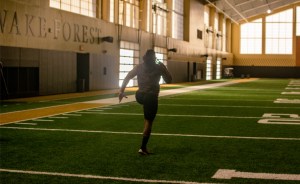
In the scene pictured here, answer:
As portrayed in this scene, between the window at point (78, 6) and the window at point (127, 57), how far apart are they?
4.03 m

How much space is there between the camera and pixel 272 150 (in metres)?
8.34

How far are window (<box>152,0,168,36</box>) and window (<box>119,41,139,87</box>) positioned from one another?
484 centimetres

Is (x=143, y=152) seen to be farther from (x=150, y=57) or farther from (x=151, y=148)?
(x=150, y=57)

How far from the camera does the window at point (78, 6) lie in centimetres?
2397

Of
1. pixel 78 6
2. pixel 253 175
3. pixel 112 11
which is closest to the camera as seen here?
pixel 253 175

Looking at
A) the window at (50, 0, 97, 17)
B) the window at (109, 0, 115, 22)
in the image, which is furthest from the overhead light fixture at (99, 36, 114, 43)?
the window at (109, 0, 115, 22)

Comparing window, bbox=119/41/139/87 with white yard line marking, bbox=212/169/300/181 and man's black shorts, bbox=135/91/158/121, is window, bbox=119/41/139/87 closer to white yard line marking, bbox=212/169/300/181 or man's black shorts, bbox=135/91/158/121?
man's black shorts, bbox=135/91/158/121

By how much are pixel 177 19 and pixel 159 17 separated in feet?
18.3

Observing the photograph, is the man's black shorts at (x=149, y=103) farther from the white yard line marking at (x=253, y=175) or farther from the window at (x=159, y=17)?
the window at (x=159, y=17)

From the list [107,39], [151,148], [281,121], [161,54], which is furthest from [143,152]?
[161,54]

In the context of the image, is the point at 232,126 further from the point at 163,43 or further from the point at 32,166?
the point at 163,43

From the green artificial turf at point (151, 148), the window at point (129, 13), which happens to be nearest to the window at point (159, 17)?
the window at point (129, 13)

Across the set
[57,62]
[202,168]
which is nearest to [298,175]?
[202,168]

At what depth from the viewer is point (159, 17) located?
38.9m
